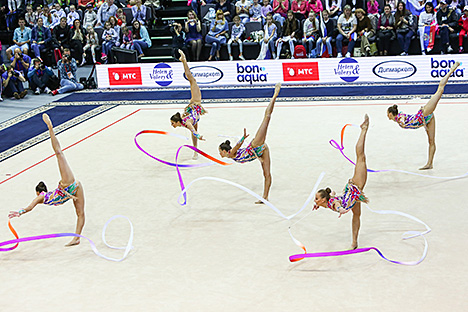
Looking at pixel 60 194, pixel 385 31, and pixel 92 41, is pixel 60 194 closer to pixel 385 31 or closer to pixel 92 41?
pixel 385 31

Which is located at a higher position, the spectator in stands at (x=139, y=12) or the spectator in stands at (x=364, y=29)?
the spectator in stands at (x=139, y=12)

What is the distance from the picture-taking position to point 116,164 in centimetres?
849

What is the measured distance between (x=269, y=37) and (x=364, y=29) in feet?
8.32

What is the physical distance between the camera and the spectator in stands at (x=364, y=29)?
1503cm

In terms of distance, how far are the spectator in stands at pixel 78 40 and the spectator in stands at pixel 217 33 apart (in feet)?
13.7

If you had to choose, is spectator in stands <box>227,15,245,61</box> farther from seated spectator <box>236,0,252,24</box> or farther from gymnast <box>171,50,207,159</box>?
gymnast <box>171,50,207,159</box>

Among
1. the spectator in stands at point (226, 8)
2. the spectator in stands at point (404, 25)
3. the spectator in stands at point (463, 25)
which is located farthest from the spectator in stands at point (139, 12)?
the spectator in stands at point (463, 25)

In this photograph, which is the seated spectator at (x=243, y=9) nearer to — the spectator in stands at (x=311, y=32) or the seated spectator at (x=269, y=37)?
the seated spectator at (x=269, y=37)

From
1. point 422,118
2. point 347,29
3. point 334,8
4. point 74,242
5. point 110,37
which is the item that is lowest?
point 74,242

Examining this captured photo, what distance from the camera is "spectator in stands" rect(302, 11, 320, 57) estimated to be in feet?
50.9

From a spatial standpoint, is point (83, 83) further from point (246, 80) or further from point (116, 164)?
point (116, 164)

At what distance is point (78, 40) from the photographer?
57.7ft

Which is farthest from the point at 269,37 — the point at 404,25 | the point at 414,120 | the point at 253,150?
the point at 253,150

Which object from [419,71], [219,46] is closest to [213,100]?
[219,46]
